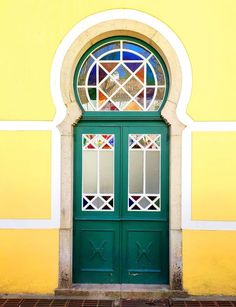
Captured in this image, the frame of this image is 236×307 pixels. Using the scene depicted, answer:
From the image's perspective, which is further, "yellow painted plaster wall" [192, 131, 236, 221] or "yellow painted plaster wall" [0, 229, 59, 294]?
"yellow painted plaster wall" [0, 229, 59, 294]

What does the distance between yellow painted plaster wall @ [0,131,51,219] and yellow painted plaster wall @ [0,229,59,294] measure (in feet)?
0.93

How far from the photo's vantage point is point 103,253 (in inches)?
251

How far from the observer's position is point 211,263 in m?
6.04

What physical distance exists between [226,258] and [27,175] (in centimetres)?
318

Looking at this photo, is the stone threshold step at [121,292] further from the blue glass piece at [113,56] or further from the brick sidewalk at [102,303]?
the blue glass piece at [113,56]

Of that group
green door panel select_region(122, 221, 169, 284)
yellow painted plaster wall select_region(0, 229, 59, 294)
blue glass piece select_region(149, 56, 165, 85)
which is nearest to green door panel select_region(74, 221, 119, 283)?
green door panel select_region(122, 221, 169, 284)

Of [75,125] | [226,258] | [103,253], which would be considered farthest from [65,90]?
[226,258]

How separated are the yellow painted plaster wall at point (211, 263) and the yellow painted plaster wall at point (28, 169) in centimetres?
224

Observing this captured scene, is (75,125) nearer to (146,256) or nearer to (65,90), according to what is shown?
(65,90)

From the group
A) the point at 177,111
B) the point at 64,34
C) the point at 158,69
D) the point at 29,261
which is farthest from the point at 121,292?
the point at 64,34

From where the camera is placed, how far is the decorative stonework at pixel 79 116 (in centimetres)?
608

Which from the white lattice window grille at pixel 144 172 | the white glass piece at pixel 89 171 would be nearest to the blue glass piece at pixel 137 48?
the white lattice window grille at pixel 144 172

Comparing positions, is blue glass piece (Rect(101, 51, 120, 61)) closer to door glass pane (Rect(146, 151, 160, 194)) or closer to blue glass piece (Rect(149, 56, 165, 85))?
blue glass piece (Rect(149, 56, 165, 85))

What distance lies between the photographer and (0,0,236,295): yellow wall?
6.04m
